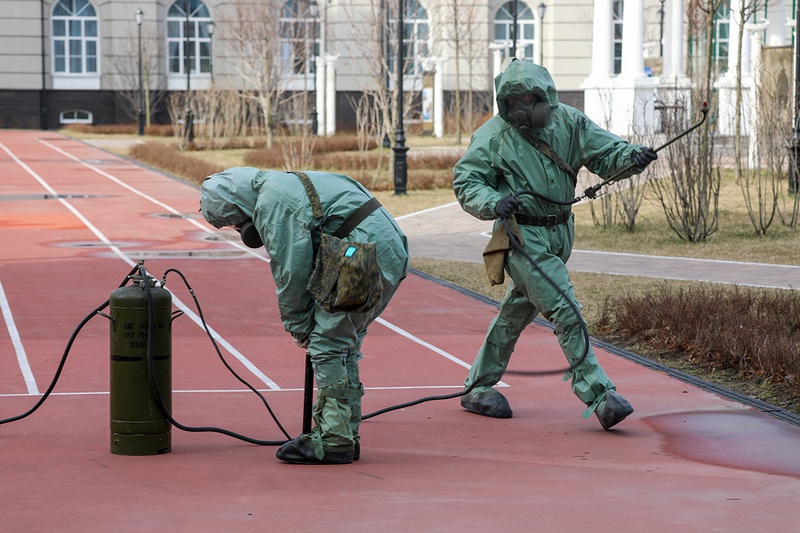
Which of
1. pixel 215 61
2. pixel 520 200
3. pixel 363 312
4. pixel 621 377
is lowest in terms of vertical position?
pixel 621 377

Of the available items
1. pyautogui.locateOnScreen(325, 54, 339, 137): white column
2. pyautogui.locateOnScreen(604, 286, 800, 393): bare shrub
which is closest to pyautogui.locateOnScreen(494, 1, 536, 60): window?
pyautogui.locateOnScreen(325, 54, 339, 137): white column

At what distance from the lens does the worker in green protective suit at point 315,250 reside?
5.99 metres

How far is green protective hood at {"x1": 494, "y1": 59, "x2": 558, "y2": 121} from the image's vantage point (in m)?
6.96

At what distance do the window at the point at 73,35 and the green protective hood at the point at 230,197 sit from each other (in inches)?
2236

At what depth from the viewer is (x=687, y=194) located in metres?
17.1

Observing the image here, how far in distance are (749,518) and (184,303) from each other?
7.95m

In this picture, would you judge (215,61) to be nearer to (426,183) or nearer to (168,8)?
(168,8)

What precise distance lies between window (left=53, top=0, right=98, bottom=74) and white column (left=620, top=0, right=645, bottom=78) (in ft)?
112

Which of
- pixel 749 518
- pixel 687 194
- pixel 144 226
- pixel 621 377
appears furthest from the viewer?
pixel 144 226

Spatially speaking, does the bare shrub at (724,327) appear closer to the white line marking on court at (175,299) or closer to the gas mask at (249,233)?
the white line marking on court at (175,299)

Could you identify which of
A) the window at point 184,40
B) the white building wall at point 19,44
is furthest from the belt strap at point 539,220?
the white building wall at point 19,44

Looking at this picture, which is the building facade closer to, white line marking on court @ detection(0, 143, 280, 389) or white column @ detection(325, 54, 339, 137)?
white column @ detection(325, 54, 339, 137)

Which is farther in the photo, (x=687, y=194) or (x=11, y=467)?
(x=687, y=194)

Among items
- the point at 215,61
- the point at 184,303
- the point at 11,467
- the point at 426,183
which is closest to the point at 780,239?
the point at 184,303
